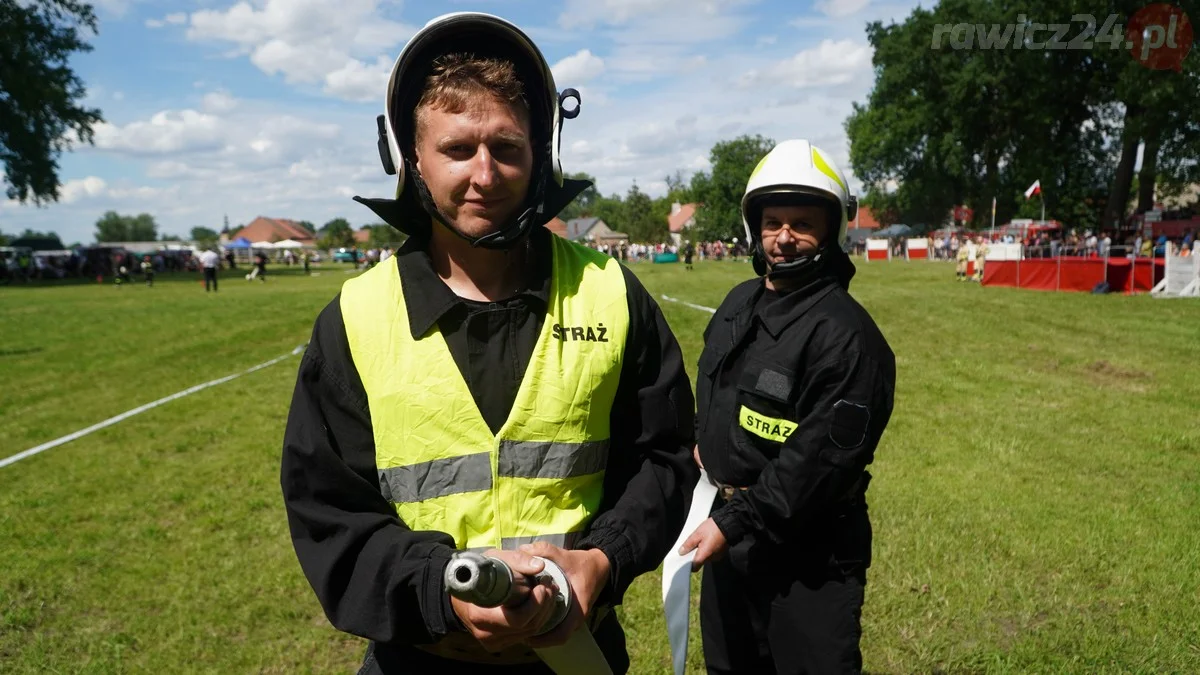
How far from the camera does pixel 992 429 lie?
8.26m

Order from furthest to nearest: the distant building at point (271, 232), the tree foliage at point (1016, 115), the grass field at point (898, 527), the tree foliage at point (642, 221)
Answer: the distant building at point (271, 232) < the tree foliage at point (642, 221) < the tree foliage at point (1016, 115) < the grass field at point (898, 527)

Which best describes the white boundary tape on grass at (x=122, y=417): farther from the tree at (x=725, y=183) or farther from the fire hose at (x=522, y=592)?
the tree at (x=725, y=183)

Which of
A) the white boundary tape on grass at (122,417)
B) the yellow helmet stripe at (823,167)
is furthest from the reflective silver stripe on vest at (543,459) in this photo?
the white boundary tape on grass at (122,417)

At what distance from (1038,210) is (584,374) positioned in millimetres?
64577

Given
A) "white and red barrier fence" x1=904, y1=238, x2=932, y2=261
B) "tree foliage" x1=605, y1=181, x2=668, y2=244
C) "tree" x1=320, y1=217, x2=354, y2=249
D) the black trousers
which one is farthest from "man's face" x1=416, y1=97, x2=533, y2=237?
"tree" x1=320, y1=217, x2=354, y2=249

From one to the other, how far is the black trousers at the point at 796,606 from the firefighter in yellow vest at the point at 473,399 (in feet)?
3.14

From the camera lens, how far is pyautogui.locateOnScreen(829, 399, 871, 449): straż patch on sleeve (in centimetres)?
Answer: 245

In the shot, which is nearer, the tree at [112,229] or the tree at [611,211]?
the tree at [611,211]

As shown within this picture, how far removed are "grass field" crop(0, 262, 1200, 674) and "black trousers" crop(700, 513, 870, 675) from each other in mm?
1362

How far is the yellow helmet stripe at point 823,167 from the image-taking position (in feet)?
9.74

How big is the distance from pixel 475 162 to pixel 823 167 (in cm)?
175

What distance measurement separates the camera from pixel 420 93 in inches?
69.6

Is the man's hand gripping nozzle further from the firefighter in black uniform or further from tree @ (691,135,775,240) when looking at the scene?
tree @ (691,135,775,240)

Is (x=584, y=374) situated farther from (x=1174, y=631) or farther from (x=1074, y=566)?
(x=1074, y=566)
